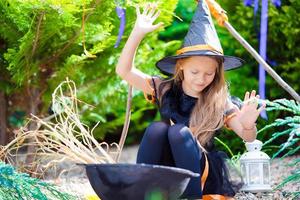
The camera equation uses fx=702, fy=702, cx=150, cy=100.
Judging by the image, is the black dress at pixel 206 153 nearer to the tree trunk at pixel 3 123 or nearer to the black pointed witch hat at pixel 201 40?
the black pointed witch hat at pixel 201 40

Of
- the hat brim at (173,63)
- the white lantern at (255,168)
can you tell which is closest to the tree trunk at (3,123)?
the hat brim at (173,63)

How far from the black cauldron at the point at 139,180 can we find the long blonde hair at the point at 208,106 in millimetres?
479

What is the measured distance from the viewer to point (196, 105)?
286 centimetres

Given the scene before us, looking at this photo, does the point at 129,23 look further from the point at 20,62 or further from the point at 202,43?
the point at 202,43

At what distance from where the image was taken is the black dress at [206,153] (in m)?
2.80

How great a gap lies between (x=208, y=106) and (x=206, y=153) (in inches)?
7.5

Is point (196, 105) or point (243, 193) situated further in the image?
point (243, 193)

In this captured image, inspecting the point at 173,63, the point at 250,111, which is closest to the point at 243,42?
the point at 173,63

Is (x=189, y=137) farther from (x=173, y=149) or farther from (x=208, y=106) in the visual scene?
(x=208, y=106)

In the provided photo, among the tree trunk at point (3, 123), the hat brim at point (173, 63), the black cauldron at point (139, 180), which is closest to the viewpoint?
the black cauldron at point (139, 180)

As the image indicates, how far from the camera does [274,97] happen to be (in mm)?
4680

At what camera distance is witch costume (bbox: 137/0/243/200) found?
2602 millimetres

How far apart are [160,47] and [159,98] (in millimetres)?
1372

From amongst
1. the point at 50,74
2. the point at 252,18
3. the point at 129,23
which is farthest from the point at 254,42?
the point at 50,74
